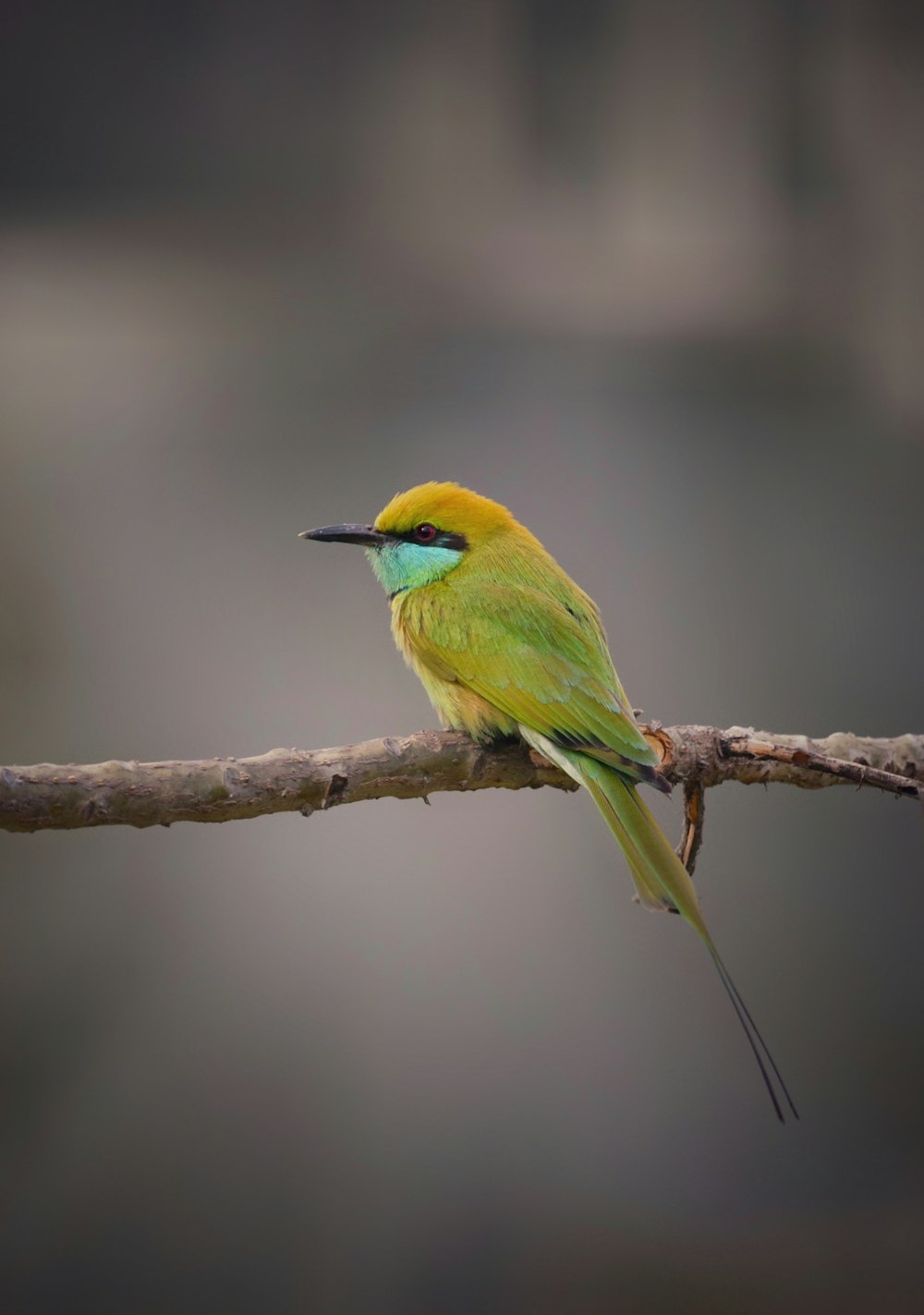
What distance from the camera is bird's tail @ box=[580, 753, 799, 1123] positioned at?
134 centimetres

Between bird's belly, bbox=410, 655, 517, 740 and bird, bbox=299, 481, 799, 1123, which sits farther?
bird's belly, bbox=410, 655, 517, 740

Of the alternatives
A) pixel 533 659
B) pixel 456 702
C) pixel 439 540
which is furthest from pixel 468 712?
pixel 439 540

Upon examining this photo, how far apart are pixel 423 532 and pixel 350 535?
0.11m

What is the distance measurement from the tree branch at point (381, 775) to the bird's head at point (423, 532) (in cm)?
27

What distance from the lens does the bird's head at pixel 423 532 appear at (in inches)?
67.3

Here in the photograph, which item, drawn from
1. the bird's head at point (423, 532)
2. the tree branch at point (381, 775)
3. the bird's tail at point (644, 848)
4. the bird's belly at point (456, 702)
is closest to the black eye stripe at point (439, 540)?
the bird's head at point (423, 532)

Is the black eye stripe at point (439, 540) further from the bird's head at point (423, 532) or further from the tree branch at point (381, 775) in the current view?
the tree branch at point (381, 775)

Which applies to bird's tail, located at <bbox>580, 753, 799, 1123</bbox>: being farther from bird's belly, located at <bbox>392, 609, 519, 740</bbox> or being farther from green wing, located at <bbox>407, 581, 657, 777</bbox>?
bird's belly, located at <bbox>392, 609, 519, 740</bbox>

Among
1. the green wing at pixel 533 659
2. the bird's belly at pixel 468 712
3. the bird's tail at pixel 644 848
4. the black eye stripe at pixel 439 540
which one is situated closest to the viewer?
the bird's tail at pixel 644 848

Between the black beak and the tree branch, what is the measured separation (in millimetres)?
317

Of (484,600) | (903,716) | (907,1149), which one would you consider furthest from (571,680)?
(907,1149)

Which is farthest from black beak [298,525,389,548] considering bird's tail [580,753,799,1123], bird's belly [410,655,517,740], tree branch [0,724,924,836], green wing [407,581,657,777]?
bird's tail [580,753,799,1123]

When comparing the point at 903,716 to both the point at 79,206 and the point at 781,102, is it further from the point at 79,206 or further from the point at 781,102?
the point at 79,206

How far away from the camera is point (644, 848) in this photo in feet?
4.54
